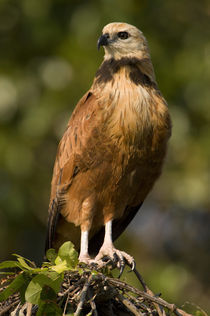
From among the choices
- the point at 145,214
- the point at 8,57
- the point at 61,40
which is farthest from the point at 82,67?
the point at 145,214

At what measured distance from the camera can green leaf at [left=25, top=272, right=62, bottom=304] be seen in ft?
10.7

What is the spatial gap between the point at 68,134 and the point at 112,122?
0.50 m

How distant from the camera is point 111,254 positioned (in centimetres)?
484

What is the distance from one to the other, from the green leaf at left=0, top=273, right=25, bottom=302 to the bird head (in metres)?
2.46

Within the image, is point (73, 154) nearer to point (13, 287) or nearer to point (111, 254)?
point (111, 254)

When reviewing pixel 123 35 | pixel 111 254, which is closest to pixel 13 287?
pixel 111 254

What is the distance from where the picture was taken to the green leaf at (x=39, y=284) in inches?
129

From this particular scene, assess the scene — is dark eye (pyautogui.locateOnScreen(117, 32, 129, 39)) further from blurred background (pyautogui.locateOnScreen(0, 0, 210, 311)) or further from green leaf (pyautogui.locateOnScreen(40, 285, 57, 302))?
green leaf (pyautogui.locateOnScreen(40, 285, 57, 302))

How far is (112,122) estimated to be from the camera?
5086 millimetres

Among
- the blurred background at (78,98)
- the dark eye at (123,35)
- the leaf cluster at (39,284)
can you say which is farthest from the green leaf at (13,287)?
the blurred background at (78,98)

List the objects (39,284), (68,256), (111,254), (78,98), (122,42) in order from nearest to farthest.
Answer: (39,284) < (68,256) < (111,254) < (122,42) < (78,98)

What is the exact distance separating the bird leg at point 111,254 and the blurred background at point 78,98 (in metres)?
2.11

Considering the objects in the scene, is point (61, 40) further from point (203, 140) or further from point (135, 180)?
point (135, 180)

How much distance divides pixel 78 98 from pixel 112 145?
9.78ft
